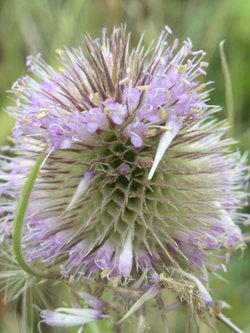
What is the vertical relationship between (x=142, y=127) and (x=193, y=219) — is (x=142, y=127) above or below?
above

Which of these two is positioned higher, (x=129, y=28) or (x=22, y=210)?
(x=129, y=28)

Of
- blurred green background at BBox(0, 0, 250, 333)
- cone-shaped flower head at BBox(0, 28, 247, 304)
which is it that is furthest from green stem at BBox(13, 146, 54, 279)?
blurred green background at BBox(0, 0, 250, 333)

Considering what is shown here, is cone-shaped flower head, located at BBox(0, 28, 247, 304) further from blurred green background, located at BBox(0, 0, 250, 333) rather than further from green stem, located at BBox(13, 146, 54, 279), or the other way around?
blurred green background, located at BBox(0, 0, 250, 333)

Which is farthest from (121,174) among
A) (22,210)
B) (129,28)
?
(129,28)

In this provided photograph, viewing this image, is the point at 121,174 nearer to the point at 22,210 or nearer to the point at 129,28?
the point at 22,210

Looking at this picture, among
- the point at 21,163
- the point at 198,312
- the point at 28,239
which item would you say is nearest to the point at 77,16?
the point at 21,163

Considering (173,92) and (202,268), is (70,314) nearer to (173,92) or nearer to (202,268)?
(202,268)
